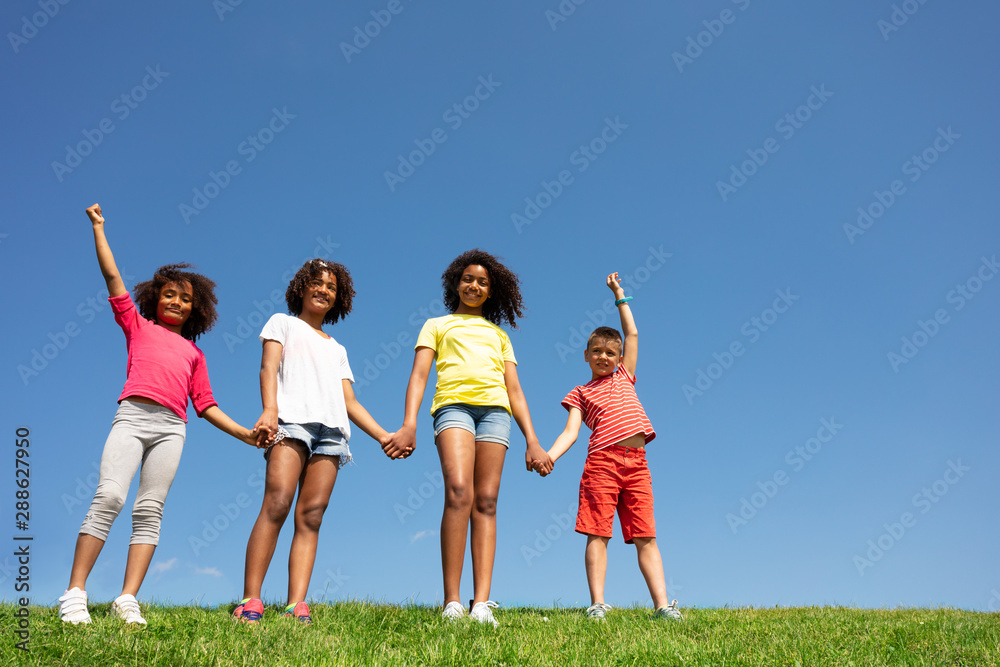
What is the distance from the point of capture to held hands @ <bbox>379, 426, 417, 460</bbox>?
552 cm

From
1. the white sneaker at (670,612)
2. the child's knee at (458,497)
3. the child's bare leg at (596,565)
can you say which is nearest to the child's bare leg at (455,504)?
the child's knee at (458,497)

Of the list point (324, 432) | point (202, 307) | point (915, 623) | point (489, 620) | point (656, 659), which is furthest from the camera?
point (202, 307)

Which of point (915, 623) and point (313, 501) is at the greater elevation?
point (313, 501)

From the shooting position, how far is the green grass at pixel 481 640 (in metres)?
4.08

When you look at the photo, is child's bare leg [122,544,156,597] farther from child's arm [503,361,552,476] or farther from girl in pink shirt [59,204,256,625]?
child's arm [503,361,552,476]

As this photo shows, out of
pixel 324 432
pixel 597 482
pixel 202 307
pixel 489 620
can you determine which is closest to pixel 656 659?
pixel 489 620

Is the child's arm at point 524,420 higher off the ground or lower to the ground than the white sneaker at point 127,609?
higher

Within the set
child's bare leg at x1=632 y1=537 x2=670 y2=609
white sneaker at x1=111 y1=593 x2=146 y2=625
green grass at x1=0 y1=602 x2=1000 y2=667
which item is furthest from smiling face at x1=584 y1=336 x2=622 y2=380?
white sneaker at x1=111 y1=593 x2=146 y2=625

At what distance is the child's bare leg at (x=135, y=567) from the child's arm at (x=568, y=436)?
318cm

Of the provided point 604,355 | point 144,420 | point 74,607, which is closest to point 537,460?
point 604,355

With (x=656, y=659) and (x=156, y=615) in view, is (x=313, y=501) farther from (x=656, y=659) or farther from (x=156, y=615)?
(x=656, y=659)

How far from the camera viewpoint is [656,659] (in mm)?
4371

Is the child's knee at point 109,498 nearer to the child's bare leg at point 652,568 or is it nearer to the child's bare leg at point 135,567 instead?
the child's bare leg at point 135,567

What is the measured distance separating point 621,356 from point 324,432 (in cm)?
316
